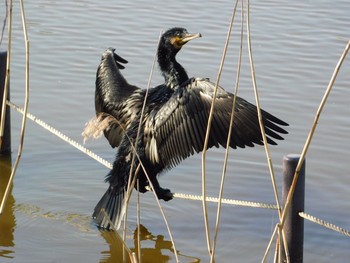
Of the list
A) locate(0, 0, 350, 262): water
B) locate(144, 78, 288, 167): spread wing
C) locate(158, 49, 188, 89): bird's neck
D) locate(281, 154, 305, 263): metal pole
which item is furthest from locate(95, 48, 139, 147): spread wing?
locate(281, 154, 305, 263): metal pole

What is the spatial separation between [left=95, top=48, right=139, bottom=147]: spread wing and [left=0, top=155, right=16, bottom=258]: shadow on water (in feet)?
2.82

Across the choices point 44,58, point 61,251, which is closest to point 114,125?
point 61,251

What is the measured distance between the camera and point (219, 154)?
7.22 meters

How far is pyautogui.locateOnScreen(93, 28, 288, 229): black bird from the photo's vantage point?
17.2ft

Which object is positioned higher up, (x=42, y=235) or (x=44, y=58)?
(x=44, y=58)

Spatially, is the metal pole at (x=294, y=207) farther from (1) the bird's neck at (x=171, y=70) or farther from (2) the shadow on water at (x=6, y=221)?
(2) the shadow on water at (x=6, y=221)

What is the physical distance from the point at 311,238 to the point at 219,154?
1554 mm

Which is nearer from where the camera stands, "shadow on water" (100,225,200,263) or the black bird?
the black bird

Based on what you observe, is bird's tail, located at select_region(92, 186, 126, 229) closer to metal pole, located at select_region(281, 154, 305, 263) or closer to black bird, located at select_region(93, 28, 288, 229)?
black bird, located at select_region(93, 28, 288, 229)

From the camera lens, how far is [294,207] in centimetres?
467

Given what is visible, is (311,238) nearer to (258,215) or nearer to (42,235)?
(258,215)

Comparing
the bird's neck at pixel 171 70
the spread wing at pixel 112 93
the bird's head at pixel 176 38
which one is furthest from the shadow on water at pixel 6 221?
the bird's head at pixel 176 38

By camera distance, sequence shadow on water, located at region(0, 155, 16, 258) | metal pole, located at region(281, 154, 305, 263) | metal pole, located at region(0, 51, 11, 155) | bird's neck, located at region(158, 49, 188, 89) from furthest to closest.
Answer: metal pole, located at region(0, 51, 11, 155) < bird's neck, located at region(158, 49, 188, 89) < shadow on water, located at region(0, 155, 16, 258) < metal pole, located at region(281, 154, 305, 263)

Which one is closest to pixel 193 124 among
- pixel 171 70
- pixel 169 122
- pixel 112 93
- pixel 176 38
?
pixel 169 122
